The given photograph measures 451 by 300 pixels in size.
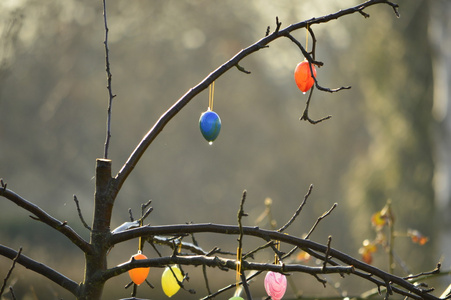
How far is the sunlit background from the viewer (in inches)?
299

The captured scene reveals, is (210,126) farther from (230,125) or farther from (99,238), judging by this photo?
(230,125)

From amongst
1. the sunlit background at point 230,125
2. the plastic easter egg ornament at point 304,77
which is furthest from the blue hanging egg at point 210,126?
the sunlit background at point 230,125

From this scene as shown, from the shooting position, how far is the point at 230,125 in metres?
11.9

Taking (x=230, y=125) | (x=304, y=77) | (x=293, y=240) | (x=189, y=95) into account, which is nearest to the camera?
(x=293, y=240)

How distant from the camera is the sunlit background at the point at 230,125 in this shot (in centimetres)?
759

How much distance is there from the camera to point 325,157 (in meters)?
11.5

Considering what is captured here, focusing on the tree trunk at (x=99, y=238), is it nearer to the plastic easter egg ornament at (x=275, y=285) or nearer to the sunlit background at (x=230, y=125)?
the plastic easter egg ornament at (x=275, y=285)

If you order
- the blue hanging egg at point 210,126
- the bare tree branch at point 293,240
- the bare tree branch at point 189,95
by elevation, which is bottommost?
the bare tree branch at point 293,240

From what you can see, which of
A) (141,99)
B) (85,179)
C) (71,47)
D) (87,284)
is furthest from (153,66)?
(87,284)

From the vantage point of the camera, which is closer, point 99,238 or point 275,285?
point 99,238

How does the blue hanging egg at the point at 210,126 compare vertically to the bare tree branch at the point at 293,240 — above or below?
above

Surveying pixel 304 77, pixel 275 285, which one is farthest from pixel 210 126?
pixel 275 285

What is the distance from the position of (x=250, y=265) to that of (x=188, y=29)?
421 inches

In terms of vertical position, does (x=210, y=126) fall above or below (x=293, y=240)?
above
